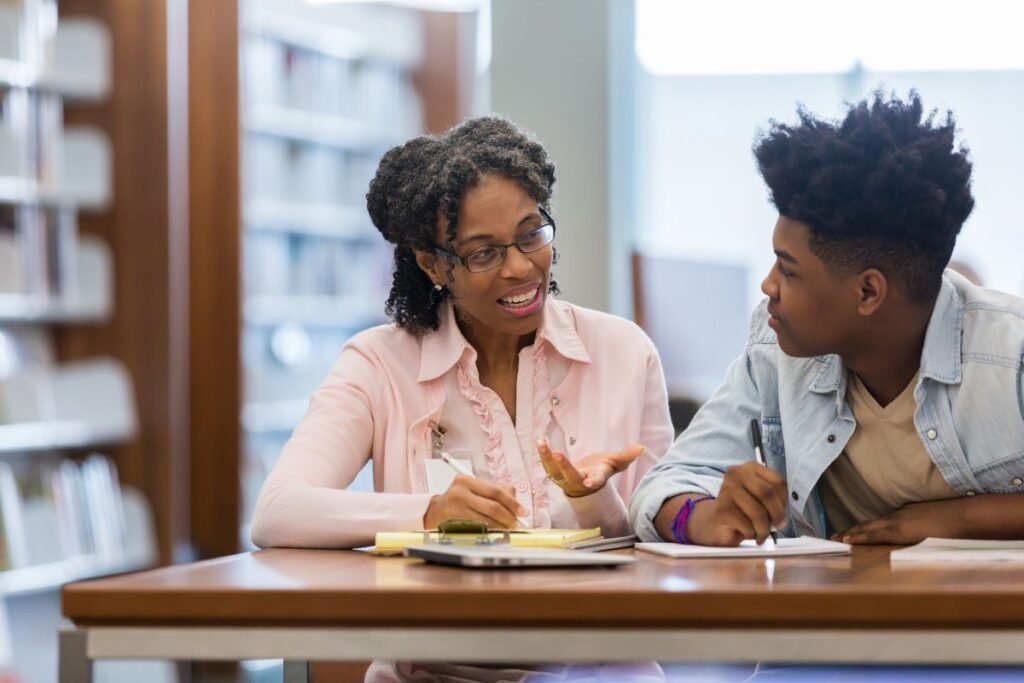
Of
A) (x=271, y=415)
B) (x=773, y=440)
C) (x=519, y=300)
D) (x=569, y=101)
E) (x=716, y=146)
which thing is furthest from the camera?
(x=716, y=146)

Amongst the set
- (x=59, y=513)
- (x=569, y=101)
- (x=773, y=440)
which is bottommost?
(x=59, y=513)

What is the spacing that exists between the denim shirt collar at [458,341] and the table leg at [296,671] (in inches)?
18.8

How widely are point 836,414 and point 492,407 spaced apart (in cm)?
56

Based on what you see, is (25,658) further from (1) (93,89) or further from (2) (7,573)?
(1) (93,89)

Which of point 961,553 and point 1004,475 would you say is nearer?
point 961,553

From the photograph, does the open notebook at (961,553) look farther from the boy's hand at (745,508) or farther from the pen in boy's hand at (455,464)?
the pen in boy's hand at (455,464)

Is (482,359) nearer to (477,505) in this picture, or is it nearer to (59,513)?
(477,505)

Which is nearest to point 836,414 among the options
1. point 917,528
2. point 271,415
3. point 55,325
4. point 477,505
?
point 917,528

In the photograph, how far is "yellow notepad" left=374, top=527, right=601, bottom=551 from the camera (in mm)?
1480

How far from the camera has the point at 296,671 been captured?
1743 mm

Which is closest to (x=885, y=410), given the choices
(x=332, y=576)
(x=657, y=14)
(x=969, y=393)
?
(x=969, y=393)

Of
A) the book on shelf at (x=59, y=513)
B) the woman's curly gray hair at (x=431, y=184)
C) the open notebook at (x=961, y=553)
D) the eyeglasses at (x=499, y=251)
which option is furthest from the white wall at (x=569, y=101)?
the open notebook at (x=961, y=553)

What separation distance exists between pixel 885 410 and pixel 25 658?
3317 millimetres

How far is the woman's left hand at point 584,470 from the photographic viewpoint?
1618mm
